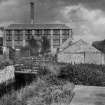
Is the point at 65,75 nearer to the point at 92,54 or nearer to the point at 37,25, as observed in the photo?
the point at 92,54

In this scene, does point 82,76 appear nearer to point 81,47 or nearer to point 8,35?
point 81,47

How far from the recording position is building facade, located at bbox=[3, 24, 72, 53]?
6700 cm

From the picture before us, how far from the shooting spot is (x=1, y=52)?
4172 centimetres

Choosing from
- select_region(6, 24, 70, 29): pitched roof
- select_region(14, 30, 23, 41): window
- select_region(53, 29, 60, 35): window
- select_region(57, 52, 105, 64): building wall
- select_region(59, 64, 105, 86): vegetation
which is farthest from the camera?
select_region(6, 24, 70, 29): pitched roof

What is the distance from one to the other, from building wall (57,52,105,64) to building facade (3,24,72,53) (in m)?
34.7

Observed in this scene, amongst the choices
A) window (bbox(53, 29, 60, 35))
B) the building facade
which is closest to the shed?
the building facade

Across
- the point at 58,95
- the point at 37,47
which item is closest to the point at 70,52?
the point at 58,95

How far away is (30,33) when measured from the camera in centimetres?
6856

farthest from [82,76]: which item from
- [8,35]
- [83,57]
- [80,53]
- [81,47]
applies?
[8,35]

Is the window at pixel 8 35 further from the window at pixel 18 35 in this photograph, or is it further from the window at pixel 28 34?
the window at pixel 28 34

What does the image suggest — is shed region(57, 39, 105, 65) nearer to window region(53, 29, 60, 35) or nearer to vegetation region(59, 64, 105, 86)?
vegetation region(59, 64, 105, 86)

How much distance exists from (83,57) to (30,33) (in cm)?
3978

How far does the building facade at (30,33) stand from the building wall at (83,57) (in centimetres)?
3466

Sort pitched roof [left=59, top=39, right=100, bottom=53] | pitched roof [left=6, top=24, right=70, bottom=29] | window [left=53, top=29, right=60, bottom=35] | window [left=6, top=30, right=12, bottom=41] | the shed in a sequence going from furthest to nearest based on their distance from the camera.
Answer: pitched roof [left=6, top=24, right=70, bottom=29] < window [left=6, top=30, right=12, bottom=41] < window [left=53, top=29, right=60, bottom=35] < pitched roof [left=59, top=39, right=100, bottom=53] < the shed
